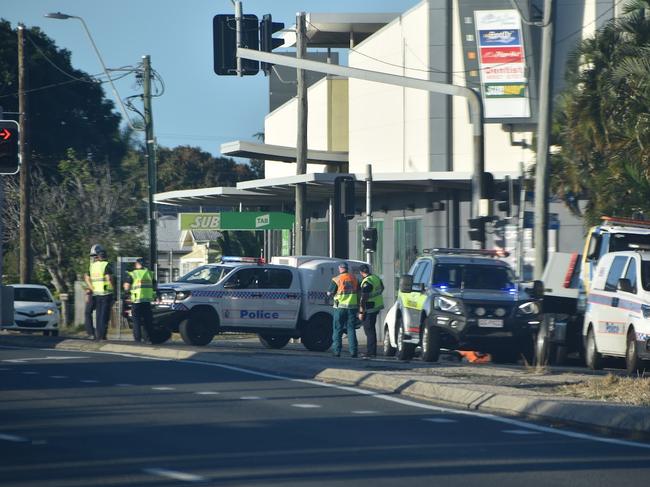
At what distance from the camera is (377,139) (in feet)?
128

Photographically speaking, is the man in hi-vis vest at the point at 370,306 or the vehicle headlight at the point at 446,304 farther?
the man in hi-vis vest at the point at 370,306

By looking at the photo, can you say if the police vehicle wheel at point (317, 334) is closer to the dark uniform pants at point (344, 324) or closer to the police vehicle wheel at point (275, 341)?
the police vehicle wheel at point (275, 341)

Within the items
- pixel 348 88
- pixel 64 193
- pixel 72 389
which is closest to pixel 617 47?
pixel 348 88

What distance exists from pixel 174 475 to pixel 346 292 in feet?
45.6

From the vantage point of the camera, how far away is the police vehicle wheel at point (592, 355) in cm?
2181

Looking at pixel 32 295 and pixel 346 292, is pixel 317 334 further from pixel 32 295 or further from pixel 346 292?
pixel 32 295

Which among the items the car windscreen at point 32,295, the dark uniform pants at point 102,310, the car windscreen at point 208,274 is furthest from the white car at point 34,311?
the car windscreen at point 208,274

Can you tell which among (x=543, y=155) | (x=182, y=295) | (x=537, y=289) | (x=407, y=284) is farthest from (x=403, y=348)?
(x=182, y=295)

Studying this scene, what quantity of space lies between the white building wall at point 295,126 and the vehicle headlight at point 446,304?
21.7 metres

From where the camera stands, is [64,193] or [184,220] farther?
[64,193]

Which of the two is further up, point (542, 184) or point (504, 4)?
point (504, 4)

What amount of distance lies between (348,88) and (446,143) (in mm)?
8084

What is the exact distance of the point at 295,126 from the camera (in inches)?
1880

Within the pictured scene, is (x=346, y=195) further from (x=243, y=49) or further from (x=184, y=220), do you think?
(x=184, y=220)
